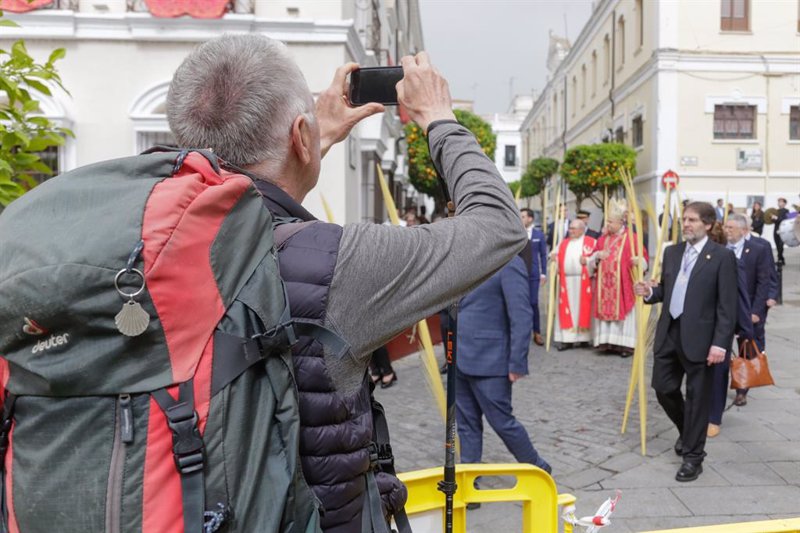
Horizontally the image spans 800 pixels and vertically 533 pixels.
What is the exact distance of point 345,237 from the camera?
1.33 m

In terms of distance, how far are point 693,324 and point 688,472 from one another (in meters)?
1.02

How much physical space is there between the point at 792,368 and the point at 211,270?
9532mm

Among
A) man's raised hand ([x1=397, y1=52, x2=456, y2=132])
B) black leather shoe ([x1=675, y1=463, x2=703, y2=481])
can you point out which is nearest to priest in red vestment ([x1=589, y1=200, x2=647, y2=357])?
black leather shoe ([x1=675, y1=463, x2=703, y2=481])

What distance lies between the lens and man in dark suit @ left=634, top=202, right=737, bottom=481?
203 inches

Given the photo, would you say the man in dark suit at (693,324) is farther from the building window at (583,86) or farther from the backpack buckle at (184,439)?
the building window at (583,86)

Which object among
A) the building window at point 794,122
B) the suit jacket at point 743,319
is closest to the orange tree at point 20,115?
the suit jacket at point 743,319

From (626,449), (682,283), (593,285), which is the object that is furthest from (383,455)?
(593,285)

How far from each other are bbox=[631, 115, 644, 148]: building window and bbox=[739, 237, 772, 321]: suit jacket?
22675 mm

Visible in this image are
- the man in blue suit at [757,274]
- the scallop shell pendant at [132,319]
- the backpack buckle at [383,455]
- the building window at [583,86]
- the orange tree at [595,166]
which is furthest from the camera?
the building window at [583,86]

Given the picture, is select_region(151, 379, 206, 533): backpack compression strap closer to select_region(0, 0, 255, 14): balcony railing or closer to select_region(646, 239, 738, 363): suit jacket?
select_region(646, 239, 738, 363): suit jacket

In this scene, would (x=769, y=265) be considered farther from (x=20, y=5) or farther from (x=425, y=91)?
(x=20, y=5)

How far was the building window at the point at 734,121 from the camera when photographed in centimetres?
2669

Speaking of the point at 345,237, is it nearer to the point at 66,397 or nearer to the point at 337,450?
the point at 337,450

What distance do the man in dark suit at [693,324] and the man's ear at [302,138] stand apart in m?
4.37
